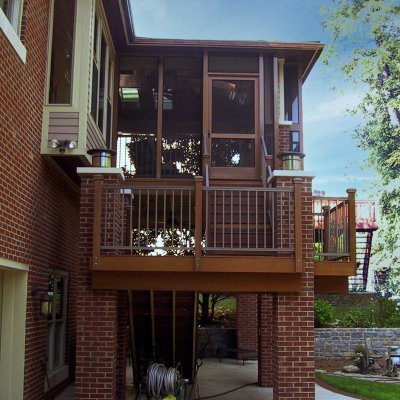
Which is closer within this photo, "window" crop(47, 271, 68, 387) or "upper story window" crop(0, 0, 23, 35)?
"upper story window" crop(0, 0, 23, 35)

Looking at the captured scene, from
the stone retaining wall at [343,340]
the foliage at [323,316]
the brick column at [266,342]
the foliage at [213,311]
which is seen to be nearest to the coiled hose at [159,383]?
the brick column at [266,342]

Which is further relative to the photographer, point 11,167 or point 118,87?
point 118,87

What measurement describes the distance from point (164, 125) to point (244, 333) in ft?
20.1

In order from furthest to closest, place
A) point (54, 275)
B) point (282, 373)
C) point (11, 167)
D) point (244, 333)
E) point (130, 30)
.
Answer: point (244, 333) < point (130, 30) < point (54, 275) < point (282, 373) < point (11, 167)

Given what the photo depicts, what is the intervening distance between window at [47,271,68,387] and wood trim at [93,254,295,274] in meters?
2.13

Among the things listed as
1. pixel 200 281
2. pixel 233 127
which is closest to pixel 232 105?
pixel 233 127

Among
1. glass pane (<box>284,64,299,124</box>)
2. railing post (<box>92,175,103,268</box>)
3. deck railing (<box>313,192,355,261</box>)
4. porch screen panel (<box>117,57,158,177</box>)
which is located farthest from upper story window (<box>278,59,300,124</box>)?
railing post (<box>92,175,103,268</box>)

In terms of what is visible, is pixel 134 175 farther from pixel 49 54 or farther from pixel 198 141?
pixel 49 54

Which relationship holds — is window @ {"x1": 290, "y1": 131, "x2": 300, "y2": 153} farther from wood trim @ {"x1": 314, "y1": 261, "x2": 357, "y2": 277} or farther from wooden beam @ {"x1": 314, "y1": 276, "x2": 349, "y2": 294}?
wood trim @ {"x1": 314, "y1": 261, "x2": 357, "y2": 277}

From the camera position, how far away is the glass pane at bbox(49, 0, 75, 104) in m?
8.11

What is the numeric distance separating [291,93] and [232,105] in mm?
1488

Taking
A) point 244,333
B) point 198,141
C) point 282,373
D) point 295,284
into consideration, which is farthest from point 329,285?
point 244,333

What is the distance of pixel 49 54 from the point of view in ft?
26.2

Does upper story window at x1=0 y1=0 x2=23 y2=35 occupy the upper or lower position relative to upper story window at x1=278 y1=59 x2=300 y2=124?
lower
